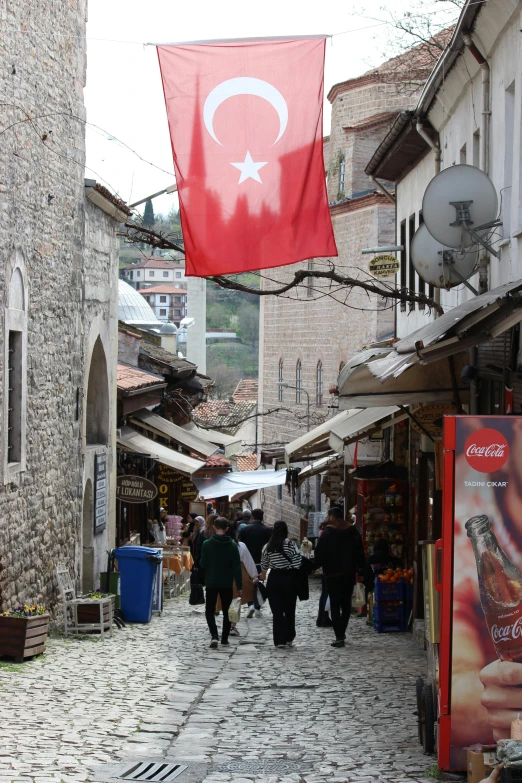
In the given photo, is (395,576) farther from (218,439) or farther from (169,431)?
(218,439)

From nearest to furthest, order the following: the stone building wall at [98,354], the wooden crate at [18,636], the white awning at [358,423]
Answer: the wooden crate at [18,636] < the white awning at [358,423] < the stone building wall at [98,354]

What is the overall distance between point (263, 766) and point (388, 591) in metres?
7.44

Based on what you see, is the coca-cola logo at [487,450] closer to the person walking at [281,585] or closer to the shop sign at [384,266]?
the person walking at [281,585]

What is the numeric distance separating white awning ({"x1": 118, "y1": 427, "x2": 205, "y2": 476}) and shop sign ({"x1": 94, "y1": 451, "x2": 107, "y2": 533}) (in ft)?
6.25

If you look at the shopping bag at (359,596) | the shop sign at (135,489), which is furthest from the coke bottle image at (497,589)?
the shop sign at (135,489)

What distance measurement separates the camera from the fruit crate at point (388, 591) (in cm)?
1402

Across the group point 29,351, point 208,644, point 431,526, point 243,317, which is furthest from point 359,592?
point 243,317

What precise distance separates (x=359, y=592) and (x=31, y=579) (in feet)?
13.2

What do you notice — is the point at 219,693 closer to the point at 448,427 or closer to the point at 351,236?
the point at 448,427

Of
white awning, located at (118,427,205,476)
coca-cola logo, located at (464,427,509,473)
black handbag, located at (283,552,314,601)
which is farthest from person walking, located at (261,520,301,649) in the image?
coca-cola logo, located at (464,427,509,473)

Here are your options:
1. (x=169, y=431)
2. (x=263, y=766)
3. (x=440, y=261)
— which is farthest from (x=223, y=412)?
(x=263, y=766)

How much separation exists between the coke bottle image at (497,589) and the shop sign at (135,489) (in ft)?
38.1

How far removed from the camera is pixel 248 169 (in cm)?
984

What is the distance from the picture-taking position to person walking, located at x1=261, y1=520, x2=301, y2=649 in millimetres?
12617
